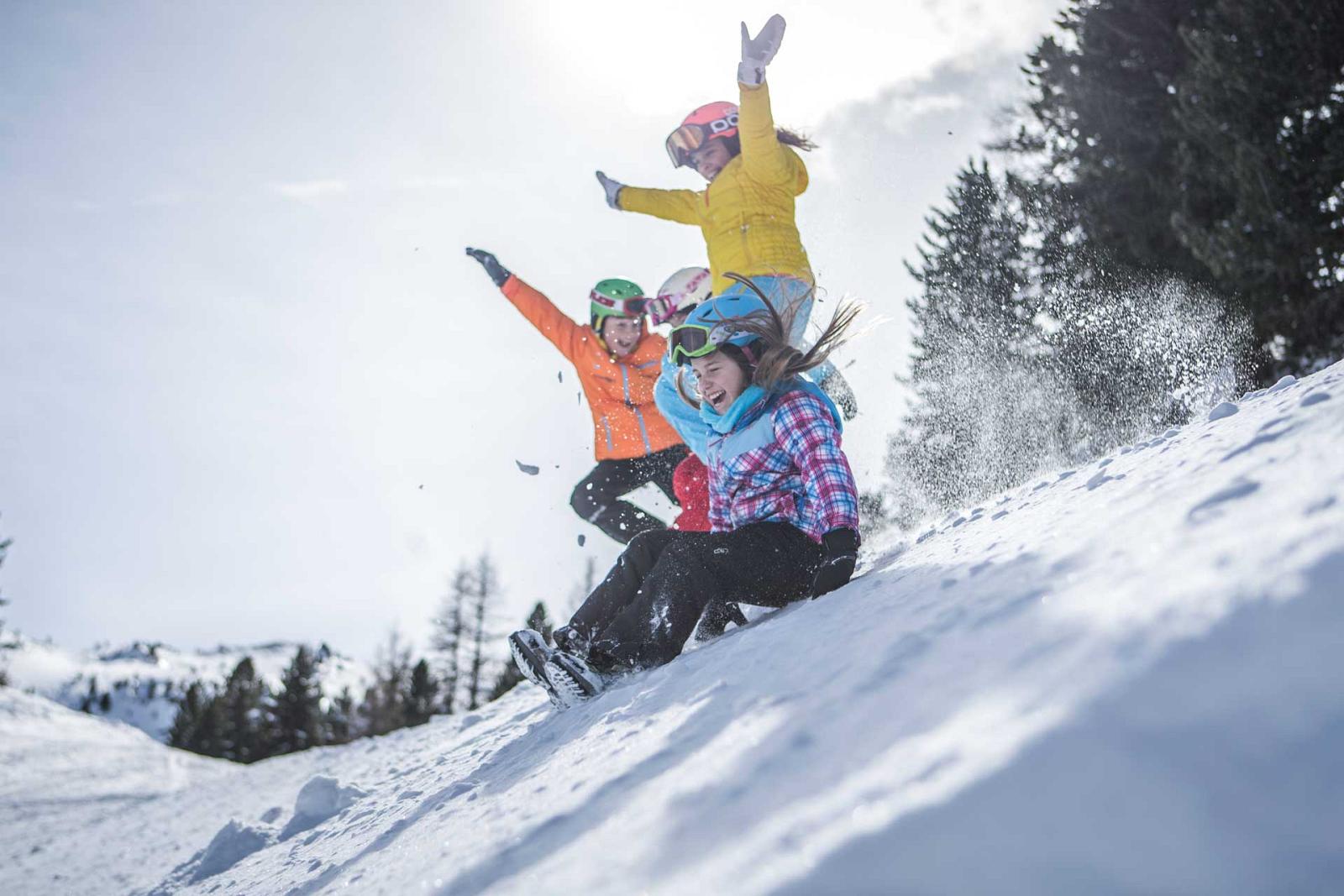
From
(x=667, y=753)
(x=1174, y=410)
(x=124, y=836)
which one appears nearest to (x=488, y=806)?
(x=667, y=753)

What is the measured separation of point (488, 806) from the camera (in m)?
1.78

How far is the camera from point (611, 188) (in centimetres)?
541

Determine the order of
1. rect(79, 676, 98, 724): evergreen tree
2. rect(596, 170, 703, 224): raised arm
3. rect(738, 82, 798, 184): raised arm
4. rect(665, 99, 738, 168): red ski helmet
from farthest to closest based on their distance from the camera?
rect(79, 676, 98, 724): evergreen tree, rect(596, 170, 703, 224): raised arm, rect(665, 99, 738, 168): red ski helmet, rect(738, 82, 798, 184): raised arm

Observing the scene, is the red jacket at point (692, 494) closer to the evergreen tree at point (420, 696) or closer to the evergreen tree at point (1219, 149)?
the evergreen tree at point (1219, 149)

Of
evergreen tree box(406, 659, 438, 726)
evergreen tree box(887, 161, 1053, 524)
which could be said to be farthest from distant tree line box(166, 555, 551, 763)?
evergreen tree box(887, 161, 1053, 524)

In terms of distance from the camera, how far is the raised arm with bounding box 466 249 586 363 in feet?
18.6

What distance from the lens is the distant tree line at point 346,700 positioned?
29641mm

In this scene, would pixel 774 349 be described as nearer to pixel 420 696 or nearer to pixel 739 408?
pixel 739 408

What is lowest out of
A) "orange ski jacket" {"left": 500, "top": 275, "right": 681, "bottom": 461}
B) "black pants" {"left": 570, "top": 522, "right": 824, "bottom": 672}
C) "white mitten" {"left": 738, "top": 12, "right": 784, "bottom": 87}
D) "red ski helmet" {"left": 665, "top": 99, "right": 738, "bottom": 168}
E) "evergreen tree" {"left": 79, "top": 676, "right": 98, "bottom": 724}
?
"black pants" {"left": 570, "top": 522, "right": 824, "bottom": 672}

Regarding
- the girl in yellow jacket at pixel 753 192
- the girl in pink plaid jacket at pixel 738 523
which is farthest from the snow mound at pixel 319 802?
the girl in yellow jacket at pixel 753 192

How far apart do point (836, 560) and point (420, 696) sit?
28.7 m

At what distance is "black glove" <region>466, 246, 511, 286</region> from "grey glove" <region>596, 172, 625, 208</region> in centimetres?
109

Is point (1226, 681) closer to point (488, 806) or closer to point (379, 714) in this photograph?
point (488, 806)

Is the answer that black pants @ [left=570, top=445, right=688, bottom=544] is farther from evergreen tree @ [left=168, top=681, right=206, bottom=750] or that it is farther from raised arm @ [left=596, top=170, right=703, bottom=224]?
evergreen tree @ [left=168, top=681, right=206, bottom=750]
